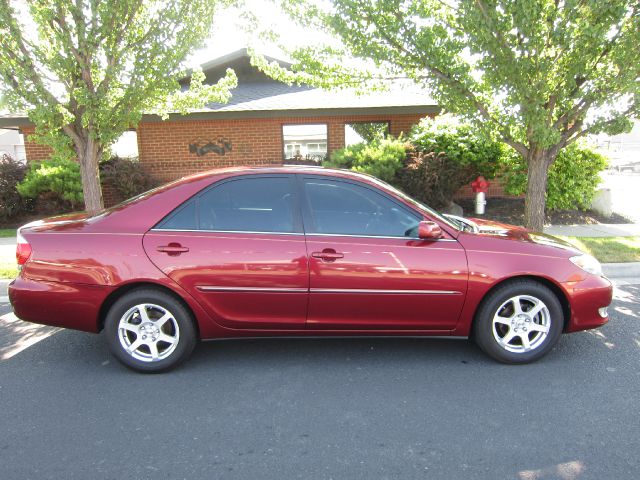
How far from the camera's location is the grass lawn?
22.8 feet

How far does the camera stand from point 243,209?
150 inches

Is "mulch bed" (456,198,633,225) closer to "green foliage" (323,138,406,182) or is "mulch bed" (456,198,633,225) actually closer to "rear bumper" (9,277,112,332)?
"green foliage" (323,138,406,182)

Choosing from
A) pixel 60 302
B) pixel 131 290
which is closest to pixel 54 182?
pixel 60 302

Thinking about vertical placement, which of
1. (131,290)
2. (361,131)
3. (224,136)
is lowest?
(131,290)

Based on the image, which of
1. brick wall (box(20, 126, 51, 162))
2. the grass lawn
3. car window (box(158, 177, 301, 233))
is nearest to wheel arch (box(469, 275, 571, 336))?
car window (box(158, 177, 301, 233))

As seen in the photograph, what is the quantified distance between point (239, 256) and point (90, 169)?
4.32 metres

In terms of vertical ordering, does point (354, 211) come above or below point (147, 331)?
above

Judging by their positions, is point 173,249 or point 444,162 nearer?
point 173,249

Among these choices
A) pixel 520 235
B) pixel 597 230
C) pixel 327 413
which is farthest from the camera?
pixel 597 230

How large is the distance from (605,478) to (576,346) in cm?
190

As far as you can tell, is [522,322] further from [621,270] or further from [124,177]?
[124,177]

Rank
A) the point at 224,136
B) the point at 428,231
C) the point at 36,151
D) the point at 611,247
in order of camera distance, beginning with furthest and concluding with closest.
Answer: the point at 224,136, the point at 36,151, the point at 611,247, the point at 428,231

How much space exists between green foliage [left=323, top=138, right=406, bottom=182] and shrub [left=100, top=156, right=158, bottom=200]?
444 cm

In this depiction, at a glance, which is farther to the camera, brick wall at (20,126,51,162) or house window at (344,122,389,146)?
house window at (344,122,389,146)
